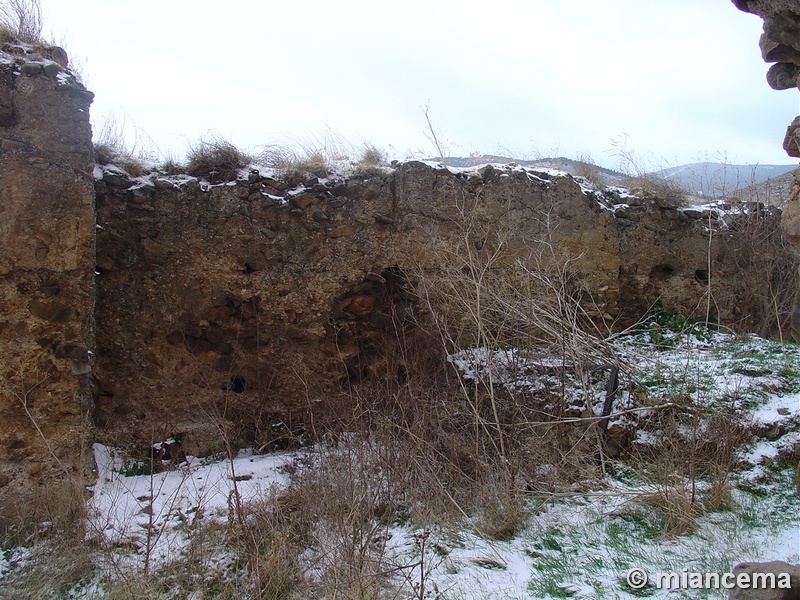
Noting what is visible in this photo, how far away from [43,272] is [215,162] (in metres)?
1.78

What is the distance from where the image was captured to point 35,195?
3.89 meters

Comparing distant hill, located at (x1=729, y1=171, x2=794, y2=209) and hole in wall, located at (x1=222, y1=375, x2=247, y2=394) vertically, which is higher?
distant hill, located at (x1=729, y1=171, x2=794, y2=209)

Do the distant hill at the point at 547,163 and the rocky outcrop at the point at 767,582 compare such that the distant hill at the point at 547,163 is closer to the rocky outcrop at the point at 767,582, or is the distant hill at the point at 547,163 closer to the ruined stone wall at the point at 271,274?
the ruined stone wall at the point at 271,274

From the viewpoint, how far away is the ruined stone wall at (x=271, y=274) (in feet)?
15.4

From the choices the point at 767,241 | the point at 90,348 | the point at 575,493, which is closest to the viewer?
the point at 575,493

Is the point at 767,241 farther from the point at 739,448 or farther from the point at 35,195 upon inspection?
the point at 35,195

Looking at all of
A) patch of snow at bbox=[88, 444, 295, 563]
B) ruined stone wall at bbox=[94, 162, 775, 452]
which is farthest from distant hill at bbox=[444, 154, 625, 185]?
patch of snow at bbox=[88, 444, 295, 563]

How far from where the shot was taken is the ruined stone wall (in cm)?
469

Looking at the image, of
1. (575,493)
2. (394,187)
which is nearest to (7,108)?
(394,187)

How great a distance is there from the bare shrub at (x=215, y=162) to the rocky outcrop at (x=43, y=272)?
3.77 ft

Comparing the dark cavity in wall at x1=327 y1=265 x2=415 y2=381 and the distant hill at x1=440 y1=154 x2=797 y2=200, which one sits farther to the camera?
the distant hill at x1=440 y1=154 x2=797 y2=200

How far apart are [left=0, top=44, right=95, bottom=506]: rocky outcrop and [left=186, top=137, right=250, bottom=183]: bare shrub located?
3.77 feet

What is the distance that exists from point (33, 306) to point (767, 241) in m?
6.95

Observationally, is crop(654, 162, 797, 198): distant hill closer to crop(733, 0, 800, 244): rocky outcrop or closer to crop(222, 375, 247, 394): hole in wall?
crop(733, 0, 800, 244): rocky outcrop
